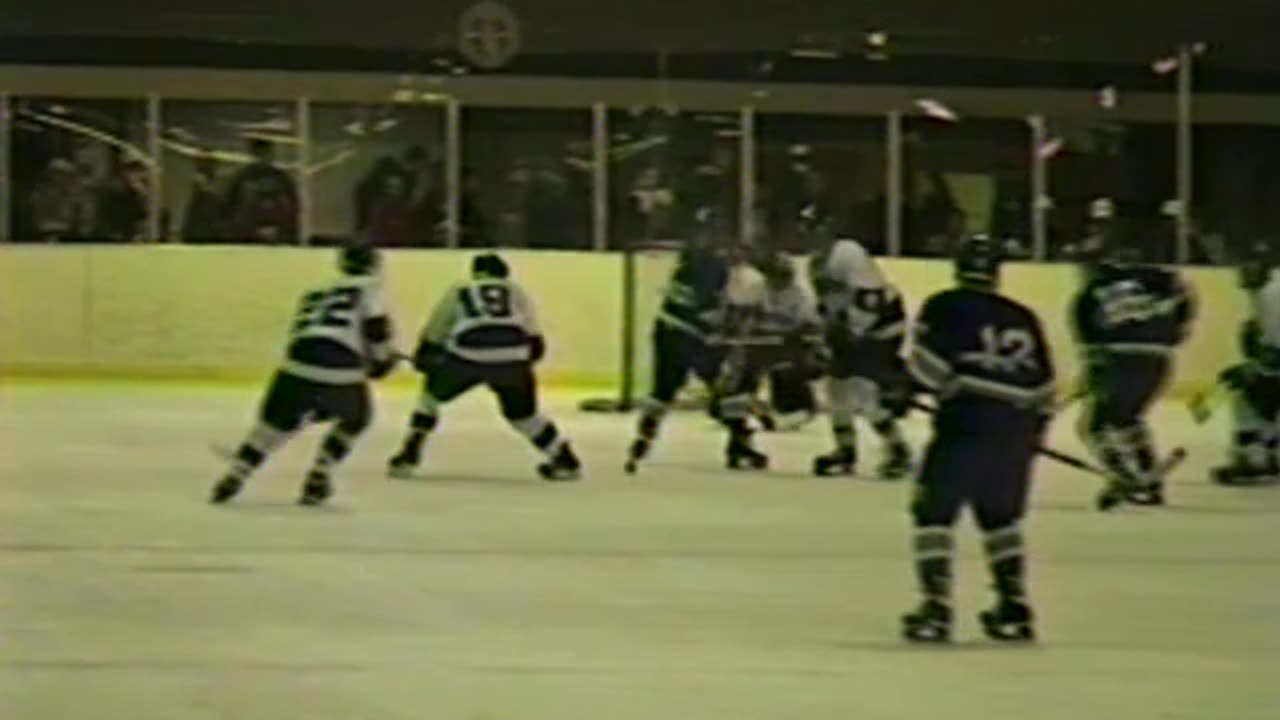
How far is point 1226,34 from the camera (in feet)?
76.5

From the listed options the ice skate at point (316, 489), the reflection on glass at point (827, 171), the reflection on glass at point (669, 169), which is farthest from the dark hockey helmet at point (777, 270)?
the reflection on glass at point (827, 171)

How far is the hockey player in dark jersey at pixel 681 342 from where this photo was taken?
1550cm

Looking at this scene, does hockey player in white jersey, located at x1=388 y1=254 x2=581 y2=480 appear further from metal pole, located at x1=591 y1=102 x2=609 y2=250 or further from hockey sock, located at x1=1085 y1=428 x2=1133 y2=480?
metal pole, located at x1=591 y1=102 x2=609 y2=250

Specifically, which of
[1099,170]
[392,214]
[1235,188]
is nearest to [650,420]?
[392,214]

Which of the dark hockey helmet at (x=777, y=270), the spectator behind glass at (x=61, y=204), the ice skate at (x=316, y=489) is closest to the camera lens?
the ice skate at (x=316, y=489)

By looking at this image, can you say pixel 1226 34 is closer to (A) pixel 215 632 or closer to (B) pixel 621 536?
(B) pixel 621 536

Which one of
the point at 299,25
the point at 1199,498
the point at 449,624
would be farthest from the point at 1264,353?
the point at 299,25

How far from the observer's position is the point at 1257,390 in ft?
50.8

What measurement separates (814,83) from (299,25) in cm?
390

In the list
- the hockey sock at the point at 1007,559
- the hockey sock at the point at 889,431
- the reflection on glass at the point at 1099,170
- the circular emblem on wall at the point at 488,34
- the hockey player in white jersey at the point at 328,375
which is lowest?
the hockey sock at the point at 1007,559

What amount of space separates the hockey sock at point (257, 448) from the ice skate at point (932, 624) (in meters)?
4.68

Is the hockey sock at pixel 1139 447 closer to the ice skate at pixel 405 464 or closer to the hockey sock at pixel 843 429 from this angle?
the hockey sock at pixel 843 429

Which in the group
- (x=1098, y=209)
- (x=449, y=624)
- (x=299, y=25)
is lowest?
(x=449, y=624)

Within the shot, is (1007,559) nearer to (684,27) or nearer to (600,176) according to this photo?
(600,176)
